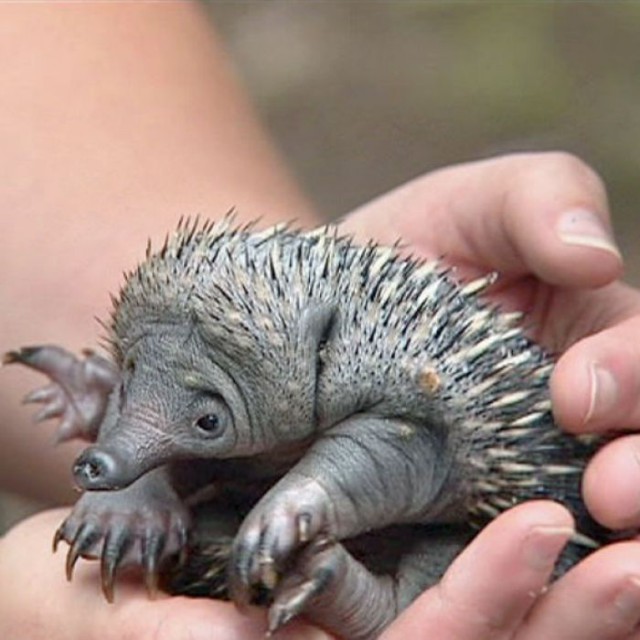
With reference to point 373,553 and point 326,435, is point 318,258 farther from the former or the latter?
point 373,553

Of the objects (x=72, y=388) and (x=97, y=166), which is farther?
(x=97, y=166)

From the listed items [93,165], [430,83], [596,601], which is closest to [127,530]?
[596,601]

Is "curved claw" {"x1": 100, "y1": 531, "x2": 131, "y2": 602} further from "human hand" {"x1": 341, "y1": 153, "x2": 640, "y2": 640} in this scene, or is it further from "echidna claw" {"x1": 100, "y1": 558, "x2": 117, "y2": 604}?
"human hand" {"x1": 341, "y1": 153, "x2": 640, "y2": 640}

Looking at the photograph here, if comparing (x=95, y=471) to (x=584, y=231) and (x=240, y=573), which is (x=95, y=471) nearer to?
(x=240, y=573)

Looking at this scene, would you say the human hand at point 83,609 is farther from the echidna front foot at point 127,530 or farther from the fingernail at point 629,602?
the fingernail at point 629,602

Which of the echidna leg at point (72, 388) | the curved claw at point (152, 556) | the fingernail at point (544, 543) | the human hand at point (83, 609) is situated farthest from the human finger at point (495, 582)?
the echidna leg at point (72, 388)
